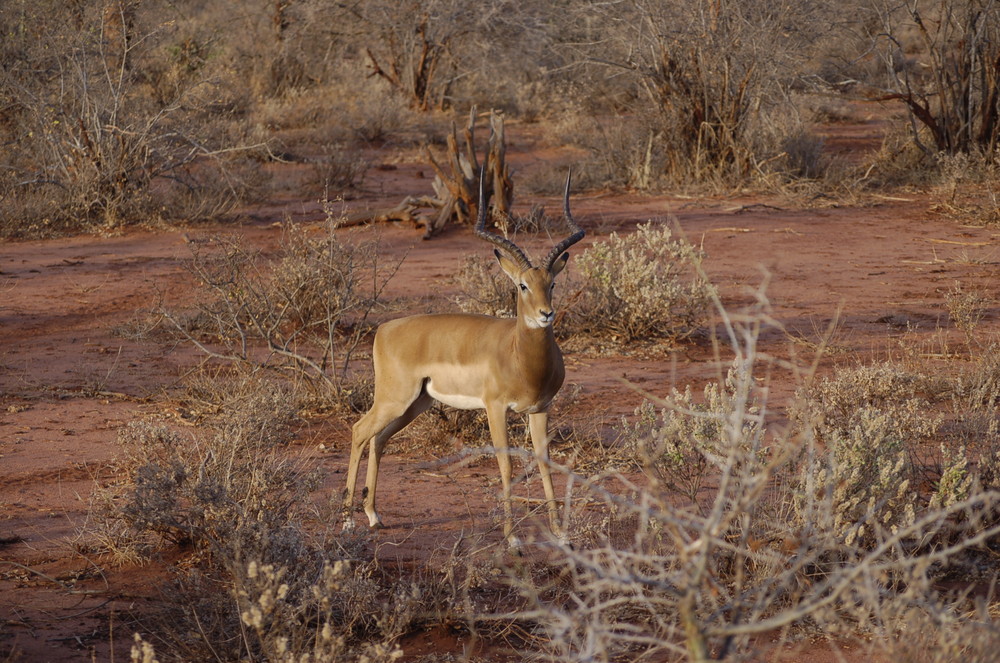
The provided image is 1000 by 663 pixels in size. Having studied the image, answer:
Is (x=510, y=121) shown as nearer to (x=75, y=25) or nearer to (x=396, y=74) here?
(x=396, y=74)

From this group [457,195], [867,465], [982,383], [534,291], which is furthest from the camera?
[457,195]

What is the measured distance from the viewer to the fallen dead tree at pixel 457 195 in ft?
45.4

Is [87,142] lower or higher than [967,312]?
higher

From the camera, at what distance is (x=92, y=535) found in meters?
5.35

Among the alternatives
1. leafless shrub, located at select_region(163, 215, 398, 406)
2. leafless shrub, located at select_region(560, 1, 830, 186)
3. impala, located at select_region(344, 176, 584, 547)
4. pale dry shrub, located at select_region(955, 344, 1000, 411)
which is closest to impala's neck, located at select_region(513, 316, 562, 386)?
impala, located at select_region(344, 176, 584, 547)

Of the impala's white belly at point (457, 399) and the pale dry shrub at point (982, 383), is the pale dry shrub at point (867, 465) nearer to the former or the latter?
the pale dry shrub at point (982, 383)

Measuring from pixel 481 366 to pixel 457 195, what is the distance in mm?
8884

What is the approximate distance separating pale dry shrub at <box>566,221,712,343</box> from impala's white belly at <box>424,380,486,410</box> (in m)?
3.48

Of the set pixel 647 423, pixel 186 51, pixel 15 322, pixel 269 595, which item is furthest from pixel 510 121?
pixel 269 595

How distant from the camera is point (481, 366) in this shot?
18.8 ft

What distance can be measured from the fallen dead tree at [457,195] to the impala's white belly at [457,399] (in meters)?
7.83

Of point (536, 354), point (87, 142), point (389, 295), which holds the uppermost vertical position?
point (536, 354)

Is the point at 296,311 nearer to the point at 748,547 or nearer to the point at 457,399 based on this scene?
the point at 457,399

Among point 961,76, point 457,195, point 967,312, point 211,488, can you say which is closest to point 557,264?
point 211,488
